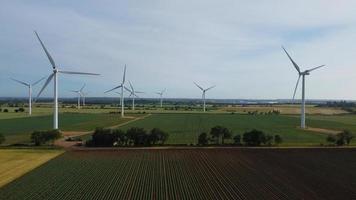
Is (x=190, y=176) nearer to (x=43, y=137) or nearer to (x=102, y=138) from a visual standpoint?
(x=102, y=138)

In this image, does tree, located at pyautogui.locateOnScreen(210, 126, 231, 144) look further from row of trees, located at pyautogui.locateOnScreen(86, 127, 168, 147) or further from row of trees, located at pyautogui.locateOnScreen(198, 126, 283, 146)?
row of trees, located at pyautogui.locateOnScreen(86, 127, 168, 147)

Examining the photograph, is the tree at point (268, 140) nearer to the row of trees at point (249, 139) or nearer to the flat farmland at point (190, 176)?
the row of trees at point (249, 139)

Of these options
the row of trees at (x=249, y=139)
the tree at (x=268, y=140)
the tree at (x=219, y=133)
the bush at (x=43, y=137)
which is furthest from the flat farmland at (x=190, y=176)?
the tree at (x=219, y=133)

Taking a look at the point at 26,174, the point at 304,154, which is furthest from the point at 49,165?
the point at 304,154

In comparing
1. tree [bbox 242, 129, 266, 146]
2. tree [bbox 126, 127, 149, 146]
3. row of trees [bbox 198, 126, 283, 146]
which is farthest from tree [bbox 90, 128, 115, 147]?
tree [bbox 242, 129, 266, 146]

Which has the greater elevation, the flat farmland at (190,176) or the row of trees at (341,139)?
the row of trees at (341,139)

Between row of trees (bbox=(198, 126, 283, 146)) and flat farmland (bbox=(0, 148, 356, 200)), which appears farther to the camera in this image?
row of trees (bbox=(198, 126, 283, 146))
